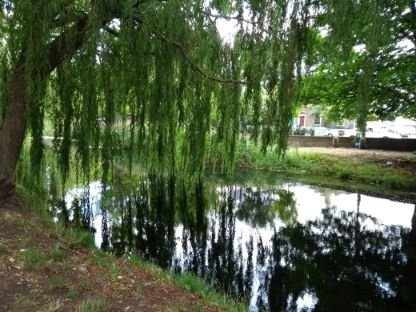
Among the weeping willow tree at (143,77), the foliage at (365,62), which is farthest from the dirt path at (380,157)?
the weeping willow tree at (143,77)

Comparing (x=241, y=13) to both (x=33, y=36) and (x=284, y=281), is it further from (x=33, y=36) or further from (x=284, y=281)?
(x=284, y=281)

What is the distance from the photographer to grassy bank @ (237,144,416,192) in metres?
13.4

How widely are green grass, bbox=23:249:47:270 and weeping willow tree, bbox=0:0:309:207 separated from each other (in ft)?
5.02

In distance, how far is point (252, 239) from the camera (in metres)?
7.85

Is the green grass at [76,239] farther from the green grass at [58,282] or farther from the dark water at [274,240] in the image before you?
the dark water at [274,240]

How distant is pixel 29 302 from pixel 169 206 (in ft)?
25.1

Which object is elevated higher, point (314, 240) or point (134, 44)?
point (134, 44)

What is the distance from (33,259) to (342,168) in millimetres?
13759

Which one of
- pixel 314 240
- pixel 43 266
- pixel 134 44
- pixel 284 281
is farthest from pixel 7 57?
pixel 314 240

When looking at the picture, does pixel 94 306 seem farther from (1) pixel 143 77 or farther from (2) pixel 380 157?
(2) pixel 380 157

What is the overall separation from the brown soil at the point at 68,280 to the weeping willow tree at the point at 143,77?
1183 mm

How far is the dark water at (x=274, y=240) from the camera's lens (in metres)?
5.60

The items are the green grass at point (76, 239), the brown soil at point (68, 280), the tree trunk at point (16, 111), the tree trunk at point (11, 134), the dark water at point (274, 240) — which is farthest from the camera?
the dark water at point (274, 240)

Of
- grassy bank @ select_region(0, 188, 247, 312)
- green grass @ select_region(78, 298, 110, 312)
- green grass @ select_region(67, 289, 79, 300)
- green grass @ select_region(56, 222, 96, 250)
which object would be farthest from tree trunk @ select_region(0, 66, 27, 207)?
green grass @ select_region(78, 298, 110, 312)
